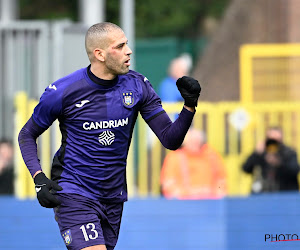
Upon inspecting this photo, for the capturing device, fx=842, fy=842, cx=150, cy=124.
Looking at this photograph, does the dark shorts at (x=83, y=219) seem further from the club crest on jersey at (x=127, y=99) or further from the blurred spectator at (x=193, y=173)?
the blurred spectator at (x=193, y=173)

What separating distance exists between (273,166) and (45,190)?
465 centimetres

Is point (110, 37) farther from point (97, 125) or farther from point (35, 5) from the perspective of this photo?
point (35, 5)

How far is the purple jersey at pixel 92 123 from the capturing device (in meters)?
5.87

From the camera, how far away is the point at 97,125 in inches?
231

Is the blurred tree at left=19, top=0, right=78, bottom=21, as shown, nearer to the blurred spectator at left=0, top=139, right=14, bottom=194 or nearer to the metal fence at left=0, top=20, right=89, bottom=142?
the metal fence at left=0, top=20, right=89, bottom=142

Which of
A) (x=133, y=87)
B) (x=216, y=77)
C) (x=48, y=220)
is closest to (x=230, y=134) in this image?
(x=48, y=220)

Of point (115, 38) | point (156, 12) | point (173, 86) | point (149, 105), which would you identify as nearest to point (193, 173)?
point (173, 86)

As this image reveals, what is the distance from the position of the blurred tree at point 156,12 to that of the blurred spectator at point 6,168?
40.9 ft

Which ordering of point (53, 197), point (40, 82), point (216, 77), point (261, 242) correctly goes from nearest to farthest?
1. point (53, 197)
2. point (261, 242)
3. point (40, 82)
4. point (216, 77)

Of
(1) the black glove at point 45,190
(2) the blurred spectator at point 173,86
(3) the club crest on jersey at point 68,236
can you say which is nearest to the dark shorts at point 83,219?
(3) the club crest on jersey at point 68,236

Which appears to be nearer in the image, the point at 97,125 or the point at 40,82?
the point at 97,125

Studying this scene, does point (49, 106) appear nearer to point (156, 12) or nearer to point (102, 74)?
point (102, 74)

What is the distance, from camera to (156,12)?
2309cm

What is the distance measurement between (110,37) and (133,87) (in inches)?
16.2
